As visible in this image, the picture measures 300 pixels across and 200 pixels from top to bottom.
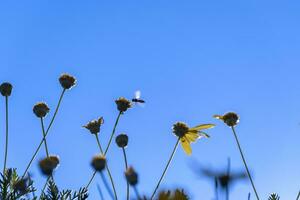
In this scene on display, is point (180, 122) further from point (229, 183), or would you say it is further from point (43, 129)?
point (229, 183)

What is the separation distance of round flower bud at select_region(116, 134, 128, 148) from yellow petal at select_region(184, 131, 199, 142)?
847 mm

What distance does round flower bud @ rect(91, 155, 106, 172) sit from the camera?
1.17 meters

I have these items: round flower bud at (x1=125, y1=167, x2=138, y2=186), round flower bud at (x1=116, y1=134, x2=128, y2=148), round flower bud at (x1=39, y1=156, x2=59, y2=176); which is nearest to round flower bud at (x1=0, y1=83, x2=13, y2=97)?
round flower bud at (x1=116, y1=134, x2=128, y2=148)

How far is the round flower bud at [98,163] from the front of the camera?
1.17 m

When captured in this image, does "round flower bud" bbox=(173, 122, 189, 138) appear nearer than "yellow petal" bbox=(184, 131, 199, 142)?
Yes

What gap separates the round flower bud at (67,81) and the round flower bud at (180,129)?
A: 0.68 m

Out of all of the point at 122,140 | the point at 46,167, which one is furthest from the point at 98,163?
the point at 122,140

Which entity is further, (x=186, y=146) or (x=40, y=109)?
(x=186, y=146)

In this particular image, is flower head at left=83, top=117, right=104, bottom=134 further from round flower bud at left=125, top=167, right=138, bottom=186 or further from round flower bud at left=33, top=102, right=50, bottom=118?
round flower bud at left=125, top=167, right=138, bottom=186

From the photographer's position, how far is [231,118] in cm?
358

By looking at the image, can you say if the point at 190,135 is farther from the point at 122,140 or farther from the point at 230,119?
the point at 122,140

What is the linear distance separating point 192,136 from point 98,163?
99.6 inches

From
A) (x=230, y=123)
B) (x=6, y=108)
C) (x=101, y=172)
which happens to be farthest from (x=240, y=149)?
(x=101, y=172)

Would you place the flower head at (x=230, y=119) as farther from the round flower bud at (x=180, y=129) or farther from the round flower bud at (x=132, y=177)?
the round flower bud at (x=132, y=177)
